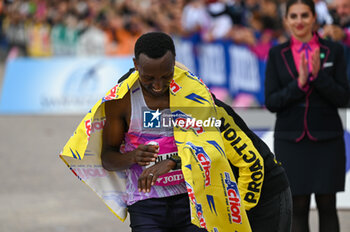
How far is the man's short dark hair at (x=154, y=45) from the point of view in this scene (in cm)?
265

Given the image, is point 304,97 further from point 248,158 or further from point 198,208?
point 198,208

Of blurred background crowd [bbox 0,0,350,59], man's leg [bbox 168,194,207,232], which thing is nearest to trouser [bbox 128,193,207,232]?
man's leg [bbox 168,194,207,232]

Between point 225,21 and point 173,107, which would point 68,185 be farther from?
point 225,21

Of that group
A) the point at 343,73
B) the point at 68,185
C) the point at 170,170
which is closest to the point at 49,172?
the point at 68,185

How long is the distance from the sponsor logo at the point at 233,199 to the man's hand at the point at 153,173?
25 centimetres

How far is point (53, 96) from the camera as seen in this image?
536 inches

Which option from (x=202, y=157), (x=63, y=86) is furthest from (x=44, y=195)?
(x=63, y=86)

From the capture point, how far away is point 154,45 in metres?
2.66

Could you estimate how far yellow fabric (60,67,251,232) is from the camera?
2.65m

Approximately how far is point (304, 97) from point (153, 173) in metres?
1.80

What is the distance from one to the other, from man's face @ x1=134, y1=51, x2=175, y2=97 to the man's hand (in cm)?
31

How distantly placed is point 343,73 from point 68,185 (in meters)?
4.01

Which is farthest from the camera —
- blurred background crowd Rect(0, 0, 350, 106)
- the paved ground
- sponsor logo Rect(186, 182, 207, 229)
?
blurred background crowd Rect(0, 0, 350, 106)

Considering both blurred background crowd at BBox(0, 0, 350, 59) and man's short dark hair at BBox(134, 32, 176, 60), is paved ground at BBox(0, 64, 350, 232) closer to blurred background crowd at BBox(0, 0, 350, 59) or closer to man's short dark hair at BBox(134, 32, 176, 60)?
man's short dark hair at BBox(134, 32, 176, 60)
